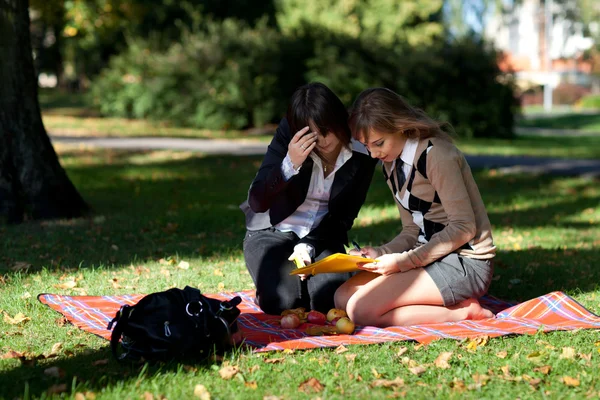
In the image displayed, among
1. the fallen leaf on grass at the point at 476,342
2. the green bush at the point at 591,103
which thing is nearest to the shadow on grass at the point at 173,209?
the fallen leaf on grass at the point at 476,342

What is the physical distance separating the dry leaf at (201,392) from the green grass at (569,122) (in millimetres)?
24743

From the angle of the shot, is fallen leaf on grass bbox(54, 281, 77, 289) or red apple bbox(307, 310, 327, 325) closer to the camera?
red apple bbox(307, 310, 327, 325)

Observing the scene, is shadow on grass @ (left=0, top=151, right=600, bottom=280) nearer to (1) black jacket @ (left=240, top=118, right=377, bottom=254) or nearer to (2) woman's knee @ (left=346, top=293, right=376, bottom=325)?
(1) black jacket @ (left=240, top=118, right=377, bottom=254)

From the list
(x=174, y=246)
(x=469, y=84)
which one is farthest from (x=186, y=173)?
(x=469, y=84)

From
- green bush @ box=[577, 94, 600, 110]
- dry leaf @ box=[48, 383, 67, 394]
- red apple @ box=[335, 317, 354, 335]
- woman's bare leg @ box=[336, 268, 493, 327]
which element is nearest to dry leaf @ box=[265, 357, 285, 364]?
red apple @ box=[335, 317, 354, 335]

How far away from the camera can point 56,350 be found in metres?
3.86

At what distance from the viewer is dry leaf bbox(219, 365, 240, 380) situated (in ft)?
11.4

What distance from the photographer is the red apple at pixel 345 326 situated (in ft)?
13.9

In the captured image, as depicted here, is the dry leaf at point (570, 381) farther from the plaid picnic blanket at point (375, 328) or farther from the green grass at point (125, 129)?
the green grass at point (125, 129)

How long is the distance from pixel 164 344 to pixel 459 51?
1751 centimetres

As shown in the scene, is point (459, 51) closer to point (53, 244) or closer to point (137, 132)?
point (137, 132)

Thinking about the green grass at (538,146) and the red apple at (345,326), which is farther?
the green grass at (538,146)

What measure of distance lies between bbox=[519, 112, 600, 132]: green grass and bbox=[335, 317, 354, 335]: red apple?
77.3 ft

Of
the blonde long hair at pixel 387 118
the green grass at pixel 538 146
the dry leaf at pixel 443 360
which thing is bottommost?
the green grass at pixel 538 146
